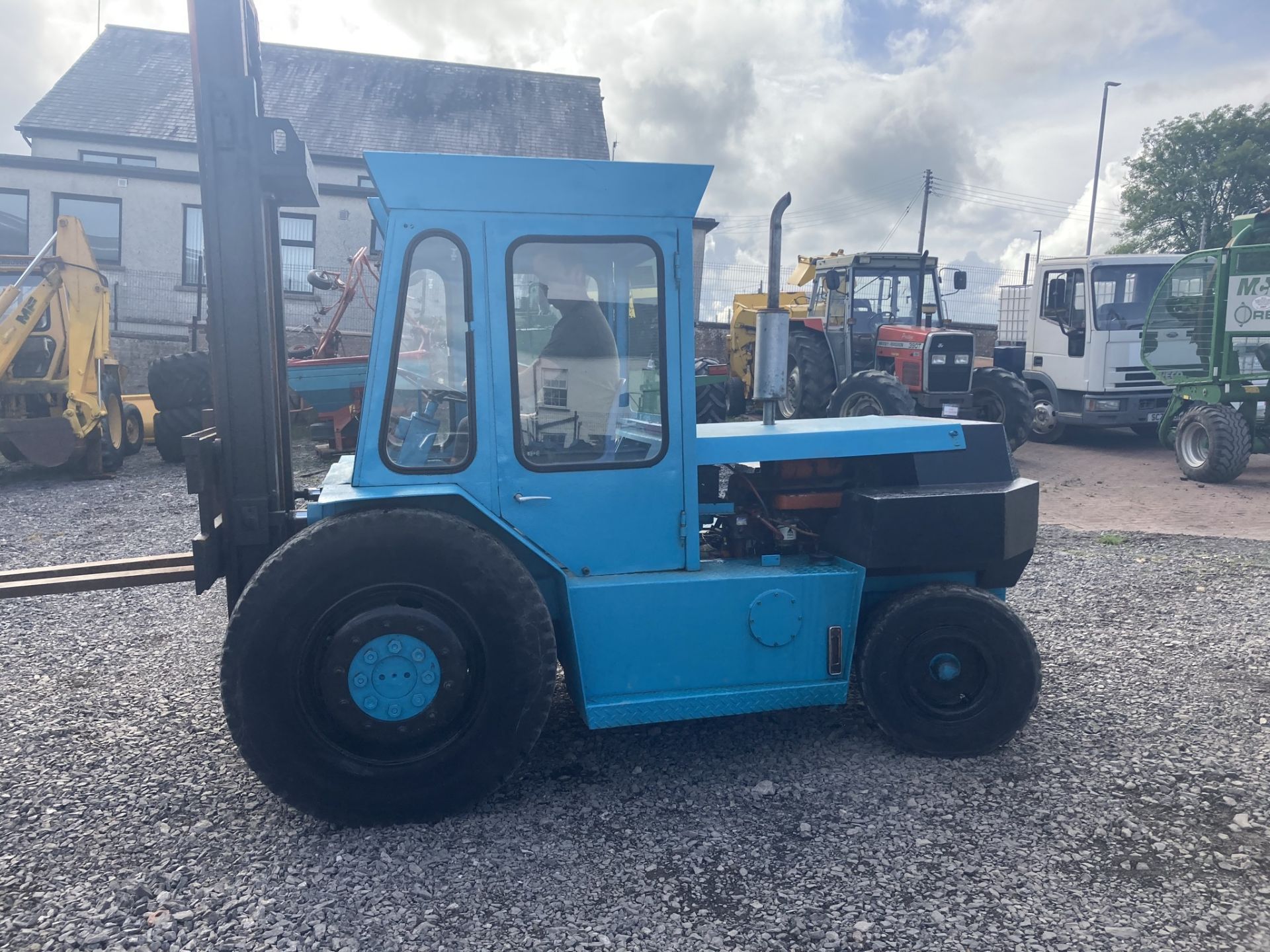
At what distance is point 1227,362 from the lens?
38.4 ft

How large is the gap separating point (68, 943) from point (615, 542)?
2228mm

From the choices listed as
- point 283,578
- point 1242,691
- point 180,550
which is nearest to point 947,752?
point 1242,691

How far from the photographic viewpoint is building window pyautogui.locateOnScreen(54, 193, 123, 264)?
19891 millimetres

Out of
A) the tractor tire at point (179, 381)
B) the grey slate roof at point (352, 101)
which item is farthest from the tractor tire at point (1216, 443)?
the grey slate roof at point (352, 101)

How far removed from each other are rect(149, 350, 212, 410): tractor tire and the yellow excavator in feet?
2.47

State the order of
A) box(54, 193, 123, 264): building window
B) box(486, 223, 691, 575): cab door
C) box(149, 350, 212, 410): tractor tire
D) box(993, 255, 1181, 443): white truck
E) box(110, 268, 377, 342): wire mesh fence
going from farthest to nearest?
box(110, 268, 377, 342): wire mesh fence < box(54, 193, 123, 264): building window < box(993, 255, 1181, 443): white truck < box(149, 350, 212, 410): tractor tire < box(486, 223, 691, 575): cab door

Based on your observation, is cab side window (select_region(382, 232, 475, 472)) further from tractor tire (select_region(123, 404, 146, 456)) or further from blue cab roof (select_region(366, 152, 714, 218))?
tractor tire (select_region(123, 404, 146, 456))

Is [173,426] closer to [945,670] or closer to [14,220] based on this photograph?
[14,220]

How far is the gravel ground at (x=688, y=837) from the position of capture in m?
2.96

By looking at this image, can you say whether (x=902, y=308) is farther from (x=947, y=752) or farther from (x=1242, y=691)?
(x=947, y=752)

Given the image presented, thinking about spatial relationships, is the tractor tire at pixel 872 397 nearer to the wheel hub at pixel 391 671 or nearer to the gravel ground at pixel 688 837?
the gravel ground at pixel 688 837

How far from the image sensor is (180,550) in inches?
321

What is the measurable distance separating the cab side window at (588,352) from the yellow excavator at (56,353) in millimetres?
9920

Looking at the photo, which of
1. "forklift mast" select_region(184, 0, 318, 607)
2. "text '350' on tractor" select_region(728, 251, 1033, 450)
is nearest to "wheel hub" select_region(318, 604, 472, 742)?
"forklift mast" select_region(184, 0, 318, 607)
